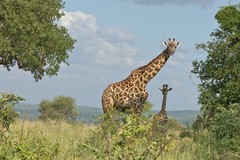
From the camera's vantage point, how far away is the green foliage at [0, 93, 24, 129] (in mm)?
9484

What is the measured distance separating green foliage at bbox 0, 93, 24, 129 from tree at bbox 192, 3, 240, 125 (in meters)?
9.35

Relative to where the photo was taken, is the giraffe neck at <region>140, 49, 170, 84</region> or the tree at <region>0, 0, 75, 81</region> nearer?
the giraffe neck at <region>140, 49, 170, 84</region>

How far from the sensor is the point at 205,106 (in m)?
18.2

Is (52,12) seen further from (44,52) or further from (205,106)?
(205,106)

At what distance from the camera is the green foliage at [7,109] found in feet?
31.1

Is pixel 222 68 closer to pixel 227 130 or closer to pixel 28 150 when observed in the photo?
pixel 227 130

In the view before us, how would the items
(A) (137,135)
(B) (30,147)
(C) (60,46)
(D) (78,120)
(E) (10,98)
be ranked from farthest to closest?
1. (C) (60,46)
2. (D) (78,120)
3. (E) (10,98)
4. (B) (30,147)
5. (A) (137,135)

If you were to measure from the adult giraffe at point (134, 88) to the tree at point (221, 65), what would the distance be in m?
1.28

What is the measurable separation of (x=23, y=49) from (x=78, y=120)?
11275 mm

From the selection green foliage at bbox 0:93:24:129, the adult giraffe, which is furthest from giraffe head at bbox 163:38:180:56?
green foliage at bbox 0:93:24:129

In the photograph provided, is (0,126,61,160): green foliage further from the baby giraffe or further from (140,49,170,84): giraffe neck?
Result: (140,49,170,84): giraffe neck

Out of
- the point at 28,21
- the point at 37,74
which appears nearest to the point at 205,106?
the point at 28,21

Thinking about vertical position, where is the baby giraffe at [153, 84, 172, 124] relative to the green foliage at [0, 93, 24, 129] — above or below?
above

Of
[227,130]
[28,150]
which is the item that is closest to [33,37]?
[227,130]
